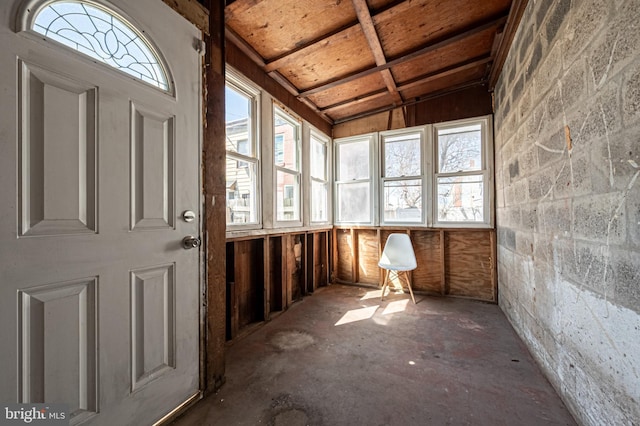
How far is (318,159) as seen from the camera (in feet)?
13.1

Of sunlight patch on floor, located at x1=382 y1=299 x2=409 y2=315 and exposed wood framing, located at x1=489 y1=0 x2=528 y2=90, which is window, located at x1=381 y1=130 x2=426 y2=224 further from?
sunlight patch on floor, located at x1=382 y1=299 x2=409 y2=315

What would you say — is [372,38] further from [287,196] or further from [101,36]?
[101,36]

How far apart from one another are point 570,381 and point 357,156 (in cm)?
335

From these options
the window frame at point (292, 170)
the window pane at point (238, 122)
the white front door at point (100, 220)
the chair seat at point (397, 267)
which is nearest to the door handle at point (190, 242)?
the white front door at point (100, 220)

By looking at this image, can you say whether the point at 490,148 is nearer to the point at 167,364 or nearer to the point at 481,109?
the point at 481,109

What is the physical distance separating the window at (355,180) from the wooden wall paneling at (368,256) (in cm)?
21

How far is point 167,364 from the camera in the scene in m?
1.37

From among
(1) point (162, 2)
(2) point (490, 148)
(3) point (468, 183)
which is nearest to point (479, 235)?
(3) point (468, 183)

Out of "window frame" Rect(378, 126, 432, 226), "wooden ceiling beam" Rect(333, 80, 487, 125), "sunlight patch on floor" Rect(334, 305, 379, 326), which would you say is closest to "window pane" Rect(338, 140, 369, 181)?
"window frame" Rect(378, 126, 432, 226)

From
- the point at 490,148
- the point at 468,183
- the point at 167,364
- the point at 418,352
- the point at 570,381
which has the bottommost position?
the point at 418,352

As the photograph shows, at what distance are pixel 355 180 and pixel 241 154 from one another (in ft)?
6.77

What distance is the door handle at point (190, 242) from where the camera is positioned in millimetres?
1450

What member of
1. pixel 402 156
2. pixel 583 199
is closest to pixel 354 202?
pixel 402 156

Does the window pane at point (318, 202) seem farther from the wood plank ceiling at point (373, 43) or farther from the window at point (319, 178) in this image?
the wood plank ceiling at point (373, 43)
